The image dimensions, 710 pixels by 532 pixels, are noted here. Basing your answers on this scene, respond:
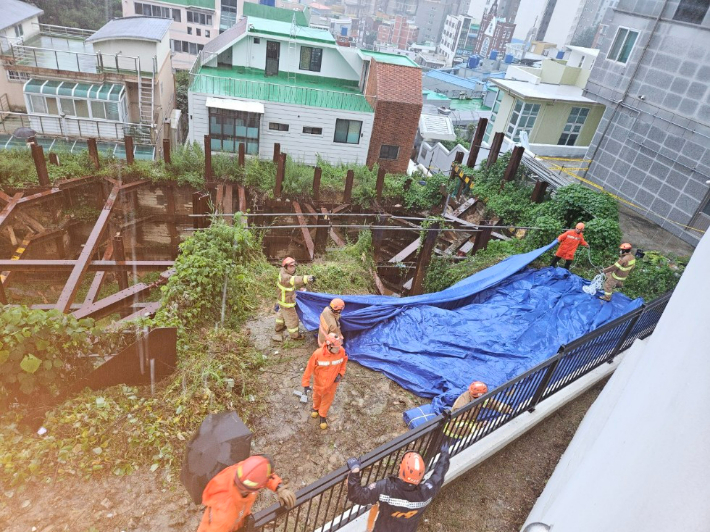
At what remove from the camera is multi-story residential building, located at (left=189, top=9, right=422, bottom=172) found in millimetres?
17609

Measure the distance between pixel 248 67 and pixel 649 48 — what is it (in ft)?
53.3

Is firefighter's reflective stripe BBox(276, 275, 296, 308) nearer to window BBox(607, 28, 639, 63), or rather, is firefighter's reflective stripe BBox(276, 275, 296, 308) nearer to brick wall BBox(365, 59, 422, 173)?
window BBox(607, 28, 639, 63)

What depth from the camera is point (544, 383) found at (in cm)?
541

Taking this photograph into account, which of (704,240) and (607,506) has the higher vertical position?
(704,240)

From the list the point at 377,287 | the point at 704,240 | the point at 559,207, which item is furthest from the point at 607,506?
the point at 559,207

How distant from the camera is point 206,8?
33000 millimetres

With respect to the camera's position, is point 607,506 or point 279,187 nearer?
point 607,506

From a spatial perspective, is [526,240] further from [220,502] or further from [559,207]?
[220,502]

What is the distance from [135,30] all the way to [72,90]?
480 cm

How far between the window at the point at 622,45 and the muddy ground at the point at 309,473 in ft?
41.3

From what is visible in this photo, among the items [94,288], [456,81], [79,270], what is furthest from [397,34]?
[79,270]

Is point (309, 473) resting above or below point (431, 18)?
below

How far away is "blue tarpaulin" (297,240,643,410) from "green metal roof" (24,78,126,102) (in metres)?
15.8

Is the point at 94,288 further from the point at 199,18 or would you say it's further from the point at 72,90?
the point at 199,18
